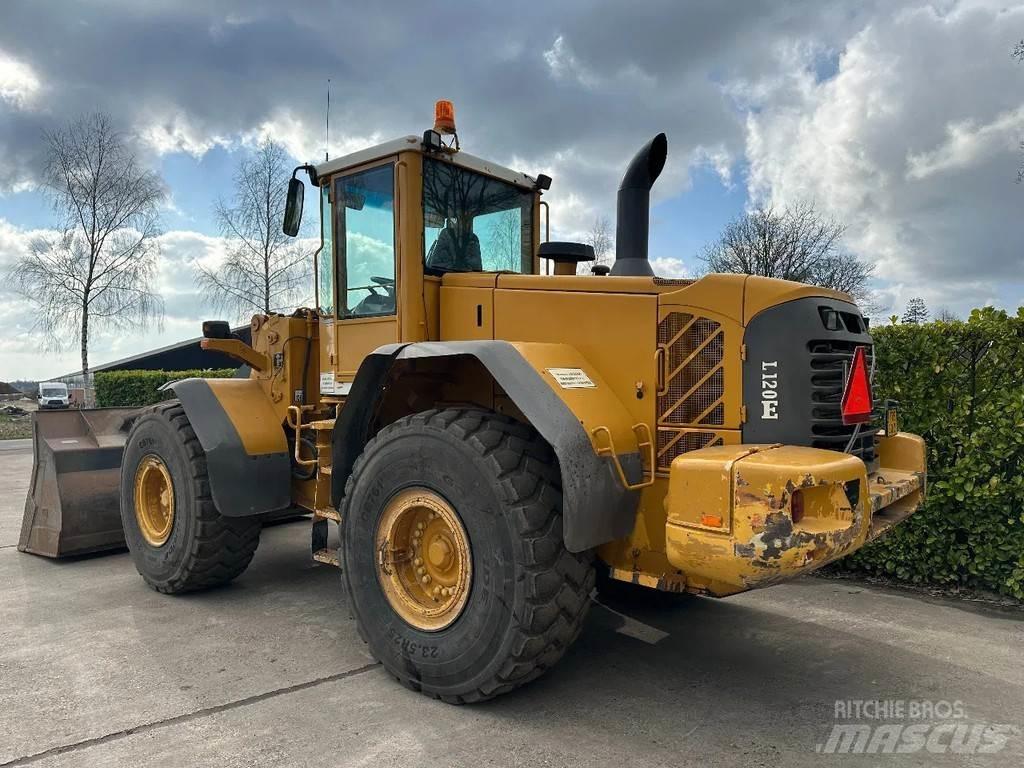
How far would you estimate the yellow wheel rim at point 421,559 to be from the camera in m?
3.52

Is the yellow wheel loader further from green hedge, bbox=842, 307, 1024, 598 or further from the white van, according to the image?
the white van

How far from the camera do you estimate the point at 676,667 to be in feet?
13.0

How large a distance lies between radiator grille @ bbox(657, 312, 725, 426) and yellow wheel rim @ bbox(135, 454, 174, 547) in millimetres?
3754

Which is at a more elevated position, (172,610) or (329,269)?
(329,269)

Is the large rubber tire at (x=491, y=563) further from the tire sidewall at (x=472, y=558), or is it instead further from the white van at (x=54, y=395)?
the white van at (x=54, y=395)

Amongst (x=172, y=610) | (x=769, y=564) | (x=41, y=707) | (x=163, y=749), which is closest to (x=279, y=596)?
(x=172, y=610)

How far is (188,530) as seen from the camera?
16.6 feet

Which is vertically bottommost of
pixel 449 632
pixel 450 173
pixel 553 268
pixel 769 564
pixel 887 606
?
pixel 887 606

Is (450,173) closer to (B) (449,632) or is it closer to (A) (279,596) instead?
(B) (449,632)

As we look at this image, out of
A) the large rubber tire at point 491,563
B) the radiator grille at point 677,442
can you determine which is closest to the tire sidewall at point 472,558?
the large rubber tire at point 491,563

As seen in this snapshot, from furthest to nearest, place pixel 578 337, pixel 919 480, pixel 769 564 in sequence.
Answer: pixel 919 480
pixel 578 337
pixel 769 564

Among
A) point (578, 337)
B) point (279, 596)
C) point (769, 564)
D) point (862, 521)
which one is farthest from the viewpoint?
point (279, 596)

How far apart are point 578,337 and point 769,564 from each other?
149 cm

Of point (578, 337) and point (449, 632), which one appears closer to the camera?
point (449, 632)
